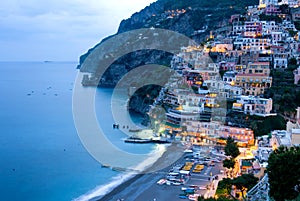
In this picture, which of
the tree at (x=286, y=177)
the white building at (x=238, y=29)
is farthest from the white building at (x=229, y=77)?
the tree at (x=286, y=177)

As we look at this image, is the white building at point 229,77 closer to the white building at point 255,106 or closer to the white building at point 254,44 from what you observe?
the white building at point 255,106

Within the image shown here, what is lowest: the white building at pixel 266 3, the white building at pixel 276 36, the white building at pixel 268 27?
the white building at pixel 276 36

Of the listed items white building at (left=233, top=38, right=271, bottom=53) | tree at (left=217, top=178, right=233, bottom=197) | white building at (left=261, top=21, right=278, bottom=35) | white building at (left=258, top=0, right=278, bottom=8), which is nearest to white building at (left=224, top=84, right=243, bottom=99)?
white building at (left=233, top=38, right=271, bottom=53)

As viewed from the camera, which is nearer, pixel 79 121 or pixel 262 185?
pixel 262 185

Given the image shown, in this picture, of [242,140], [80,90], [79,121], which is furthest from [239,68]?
[80,90]

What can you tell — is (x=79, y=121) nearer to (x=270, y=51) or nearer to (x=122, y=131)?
(x=122, y=131)

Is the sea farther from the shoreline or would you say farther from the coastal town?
the coastal town
